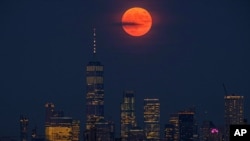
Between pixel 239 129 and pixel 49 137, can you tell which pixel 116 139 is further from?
pixel 239 129

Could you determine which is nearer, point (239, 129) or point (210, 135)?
point (239, 129)

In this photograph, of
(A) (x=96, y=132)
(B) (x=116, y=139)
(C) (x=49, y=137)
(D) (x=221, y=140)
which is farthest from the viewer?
(C) (x=49, y=137)

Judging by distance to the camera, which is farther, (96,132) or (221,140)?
(96,132)

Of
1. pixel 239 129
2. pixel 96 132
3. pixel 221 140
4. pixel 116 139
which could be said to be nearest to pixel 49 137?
pixel 96 132

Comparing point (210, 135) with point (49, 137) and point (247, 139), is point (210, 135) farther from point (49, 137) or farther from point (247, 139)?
point (247, 139)

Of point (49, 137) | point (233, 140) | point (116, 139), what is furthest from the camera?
point (49, 137)

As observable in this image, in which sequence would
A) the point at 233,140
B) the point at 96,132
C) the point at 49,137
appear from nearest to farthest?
the point at 233,140, the point at 96,132, the point at 49,137

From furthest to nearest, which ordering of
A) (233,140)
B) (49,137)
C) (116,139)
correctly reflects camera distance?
(49,137) < (116,139) < (233,140)

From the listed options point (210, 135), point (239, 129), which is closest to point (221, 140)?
point (210, 135)

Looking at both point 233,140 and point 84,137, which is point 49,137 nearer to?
point 84,137
